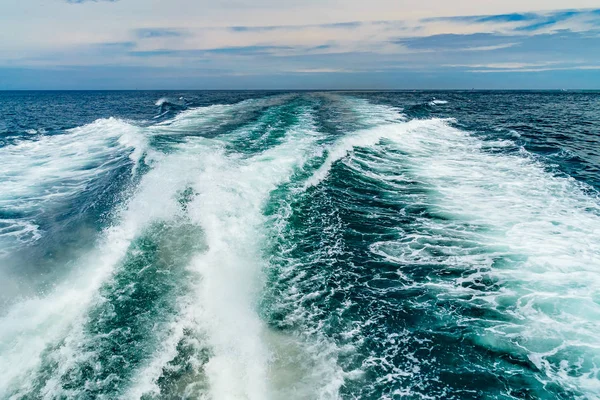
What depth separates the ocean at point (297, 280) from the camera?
537 cm

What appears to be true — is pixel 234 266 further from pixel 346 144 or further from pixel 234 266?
pixel 346 144

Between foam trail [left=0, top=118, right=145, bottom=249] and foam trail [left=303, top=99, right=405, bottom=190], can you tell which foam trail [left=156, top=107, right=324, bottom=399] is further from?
foam trail [left=0, top=118, right=145, bottom=249]

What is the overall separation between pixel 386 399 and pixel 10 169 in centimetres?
1998

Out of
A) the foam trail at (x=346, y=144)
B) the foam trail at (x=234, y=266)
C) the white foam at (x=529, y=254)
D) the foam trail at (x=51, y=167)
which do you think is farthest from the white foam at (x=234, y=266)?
the foam trail at (x=51, y=167)

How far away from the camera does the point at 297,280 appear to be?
791cm

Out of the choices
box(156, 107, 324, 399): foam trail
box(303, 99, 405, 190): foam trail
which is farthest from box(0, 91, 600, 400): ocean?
box(303, 99, 405, 190): foam trail

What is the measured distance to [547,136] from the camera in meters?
24.2

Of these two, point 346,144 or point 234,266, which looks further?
point 346,144

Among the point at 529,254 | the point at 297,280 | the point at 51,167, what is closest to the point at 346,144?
the point at 529,254

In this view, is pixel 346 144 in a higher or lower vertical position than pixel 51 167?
higher

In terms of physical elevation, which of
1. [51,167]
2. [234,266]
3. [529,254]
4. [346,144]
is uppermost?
[346,144]

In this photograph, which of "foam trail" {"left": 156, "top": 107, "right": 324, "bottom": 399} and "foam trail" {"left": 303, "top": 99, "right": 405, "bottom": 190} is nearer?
"foam trail" {"left": 156, "top": 107, "right": 324, "bottom": 399}

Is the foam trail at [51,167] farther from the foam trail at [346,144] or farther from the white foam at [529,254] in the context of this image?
the white foam at [529,254]

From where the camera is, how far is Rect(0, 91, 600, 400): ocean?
5.37m
